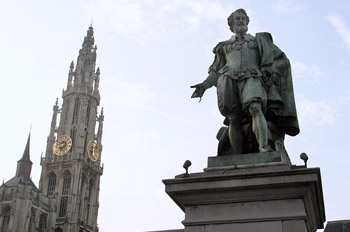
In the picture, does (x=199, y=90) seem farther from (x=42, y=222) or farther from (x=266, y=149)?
(x=42, y=222)

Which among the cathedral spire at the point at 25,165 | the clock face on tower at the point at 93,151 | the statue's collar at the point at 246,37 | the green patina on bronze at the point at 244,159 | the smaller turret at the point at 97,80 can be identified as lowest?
the green patina on bronze at the point at 244,159

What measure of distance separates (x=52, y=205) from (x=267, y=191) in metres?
78.2

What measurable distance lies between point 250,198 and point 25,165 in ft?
281

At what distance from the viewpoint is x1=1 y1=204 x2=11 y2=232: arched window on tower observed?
72.1 metres

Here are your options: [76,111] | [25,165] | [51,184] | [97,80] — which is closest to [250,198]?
[51,184]

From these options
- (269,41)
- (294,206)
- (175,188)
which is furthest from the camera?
(269,41)

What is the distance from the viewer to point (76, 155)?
85312mm

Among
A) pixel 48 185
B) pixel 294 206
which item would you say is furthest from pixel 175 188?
pixel 48 185

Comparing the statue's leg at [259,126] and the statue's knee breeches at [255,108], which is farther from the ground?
the statue's knee breeches at [255,108]

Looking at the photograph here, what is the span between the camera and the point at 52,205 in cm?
7912

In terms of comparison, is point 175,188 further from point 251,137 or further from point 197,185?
point 251,137

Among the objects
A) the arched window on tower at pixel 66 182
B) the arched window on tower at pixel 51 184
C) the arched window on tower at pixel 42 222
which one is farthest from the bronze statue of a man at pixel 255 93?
the arched window on tower at pixel 51 184

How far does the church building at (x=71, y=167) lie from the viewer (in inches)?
3034

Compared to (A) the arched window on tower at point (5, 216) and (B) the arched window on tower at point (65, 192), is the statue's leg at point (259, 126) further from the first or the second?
(B) the arched window on tower at point (65, 192)
